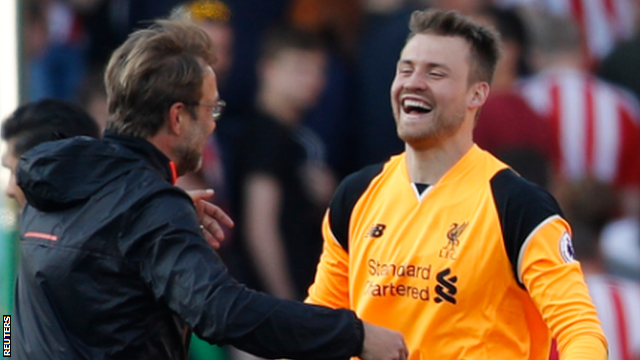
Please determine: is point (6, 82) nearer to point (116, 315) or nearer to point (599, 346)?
point (116, 315)

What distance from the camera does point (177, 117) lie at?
3801mm

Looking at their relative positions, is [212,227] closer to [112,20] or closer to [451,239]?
[451,239]

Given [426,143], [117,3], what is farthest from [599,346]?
[117,3]

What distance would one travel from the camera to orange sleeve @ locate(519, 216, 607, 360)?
3.70m

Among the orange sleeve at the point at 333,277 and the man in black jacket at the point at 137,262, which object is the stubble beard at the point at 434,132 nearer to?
the orange sleeve at the point at 333,277

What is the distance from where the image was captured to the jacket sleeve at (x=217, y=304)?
11.2ft

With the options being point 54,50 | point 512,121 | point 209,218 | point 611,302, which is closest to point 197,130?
point 209,218

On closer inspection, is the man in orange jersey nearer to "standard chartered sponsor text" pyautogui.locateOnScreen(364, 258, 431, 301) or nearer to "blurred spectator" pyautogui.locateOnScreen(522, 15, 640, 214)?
"standard chartered sponsor text" pyautogui.locateOnScreen(364, 258, 431, 301)

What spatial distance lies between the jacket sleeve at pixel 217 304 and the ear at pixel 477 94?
3.24 ft

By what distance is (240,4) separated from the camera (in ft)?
23.7

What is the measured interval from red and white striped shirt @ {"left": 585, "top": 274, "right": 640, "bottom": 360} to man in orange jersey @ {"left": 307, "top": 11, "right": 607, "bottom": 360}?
186cm

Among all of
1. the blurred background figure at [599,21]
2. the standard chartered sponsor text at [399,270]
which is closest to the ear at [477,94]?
A: the standard chartered sponsor text at [399,270]

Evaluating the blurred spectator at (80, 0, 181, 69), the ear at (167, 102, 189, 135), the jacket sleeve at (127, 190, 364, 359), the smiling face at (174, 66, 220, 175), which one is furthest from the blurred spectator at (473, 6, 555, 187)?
the jacket sleeve at (127, 190, 364, 359)

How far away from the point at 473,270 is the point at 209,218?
842 mm
